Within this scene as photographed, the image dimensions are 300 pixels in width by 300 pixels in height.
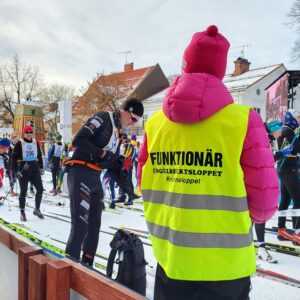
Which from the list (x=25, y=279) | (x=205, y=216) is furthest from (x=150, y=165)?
(x=25, y=279)

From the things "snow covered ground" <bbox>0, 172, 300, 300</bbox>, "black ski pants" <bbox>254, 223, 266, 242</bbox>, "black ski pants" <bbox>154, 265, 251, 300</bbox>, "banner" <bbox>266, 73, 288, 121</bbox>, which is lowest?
"snow covered ground" <bbox>0, 172, 300, 300</bbox>

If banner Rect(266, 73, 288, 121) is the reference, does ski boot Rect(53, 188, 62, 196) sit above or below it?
below

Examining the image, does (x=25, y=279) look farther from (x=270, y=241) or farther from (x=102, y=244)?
(x=270, y=241)

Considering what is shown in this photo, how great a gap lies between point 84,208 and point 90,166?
1.41 feet

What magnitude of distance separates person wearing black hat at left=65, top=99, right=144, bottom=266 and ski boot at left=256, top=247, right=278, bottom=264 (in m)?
2.18

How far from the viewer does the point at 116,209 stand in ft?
27.1

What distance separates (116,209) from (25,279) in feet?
20.1

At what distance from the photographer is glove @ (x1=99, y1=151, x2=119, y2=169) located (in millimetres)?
3522

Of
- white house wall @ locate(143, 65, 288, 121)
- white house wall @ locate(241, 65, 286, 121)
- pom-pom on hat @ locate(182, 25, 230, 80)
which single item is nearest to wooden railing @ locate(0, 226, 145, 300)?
pom-pom on hat @ locate(182, 25, 230, 80)

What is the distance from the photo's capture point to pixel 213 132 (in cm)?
150

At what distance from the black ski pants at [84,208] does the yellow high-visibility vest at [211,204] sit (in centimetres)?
204

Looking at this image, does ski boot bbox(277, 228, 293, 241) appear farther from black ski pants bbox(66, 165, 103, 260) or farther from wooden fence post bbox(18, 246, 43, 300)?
wooden fence post bbox(18, 246, 43, 300)

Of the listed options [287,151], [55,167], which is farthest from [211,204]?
[55,167]

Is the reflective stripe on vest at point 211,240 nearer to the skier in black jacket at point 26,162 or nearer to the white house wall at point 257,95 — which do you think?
the skier in black jacket at point 26,162
